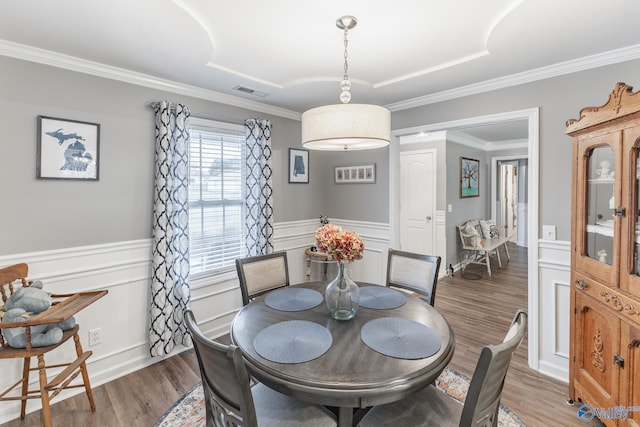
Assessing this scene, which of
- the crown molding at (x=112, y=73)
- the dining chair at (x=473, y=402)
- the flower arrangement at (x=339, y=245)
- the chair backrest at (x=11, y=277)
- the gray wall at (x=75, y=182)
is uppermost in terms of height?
the crown molding at (x=112, y=73)

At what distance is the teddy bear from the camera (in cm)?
171

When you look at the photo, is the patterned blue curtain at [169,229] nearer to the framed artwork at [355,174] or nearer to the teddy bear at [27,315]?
the teddy bear at [27,315]

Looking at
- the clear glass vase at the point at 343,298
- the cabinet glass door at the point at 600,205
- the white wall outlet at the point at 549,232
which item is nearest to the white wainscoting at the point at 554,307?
the white wall outlet at the point at 549,232

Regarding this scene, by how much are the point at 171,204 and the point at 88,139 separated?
73 centimetres

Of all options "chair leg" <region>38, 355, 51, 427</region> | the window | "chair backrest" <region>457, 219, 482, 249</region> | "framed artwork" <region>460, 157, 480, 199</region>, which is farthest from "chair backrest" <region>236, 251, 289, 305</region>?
"framed artwork" <region>460, 157, 480, 199</region>

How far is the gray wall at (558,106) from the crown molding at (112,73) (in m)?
2.44

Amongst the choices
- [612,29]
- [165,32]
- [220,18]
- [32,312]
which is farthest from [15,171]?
[612,29]

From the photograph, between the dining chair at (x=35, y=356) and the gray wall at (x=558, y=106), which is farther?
the gray wall at (x=558, y=106)

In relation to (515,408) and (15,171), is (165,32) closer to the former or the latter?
(15,171)

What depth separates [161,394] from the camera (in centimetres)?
222

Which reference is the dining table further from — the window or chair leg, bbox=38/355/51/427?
the window

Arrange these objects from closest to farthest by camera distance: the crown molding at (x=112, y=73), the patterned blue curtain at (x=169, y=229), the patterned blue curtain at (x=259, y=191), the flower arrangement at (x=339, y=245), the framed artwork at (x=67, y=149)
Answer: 1. the flower arrangement at (x=339, y=245)
2. the crown molding at (x=112, y=73)
3. the framed artwork at (x=67, y=149)
4. the patterned blue curtain at (x=169, y=229)
5. the patterned blue curtain at (x=259, y=191)

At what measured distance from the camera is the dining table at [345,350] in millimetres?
1174

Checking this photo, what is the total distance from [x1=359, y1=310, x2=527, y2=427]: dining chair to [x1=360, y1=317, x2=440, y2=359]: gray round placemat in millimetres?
256
